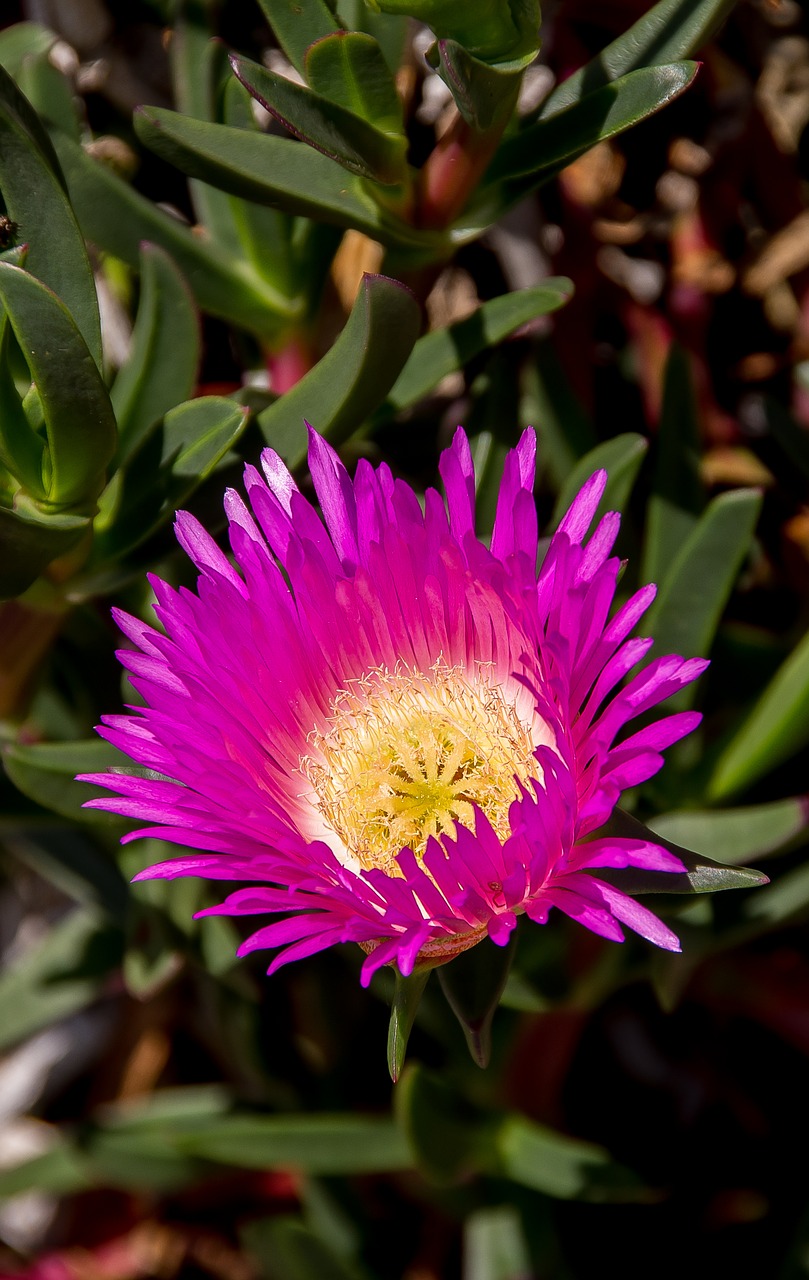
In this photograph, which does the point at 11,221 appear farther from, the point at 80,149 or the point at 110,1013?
the point at 110,1013

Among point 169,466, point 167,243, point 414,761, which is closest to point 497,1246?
point 414,761

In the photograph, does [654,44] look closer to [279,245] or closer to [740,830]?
[279,245]

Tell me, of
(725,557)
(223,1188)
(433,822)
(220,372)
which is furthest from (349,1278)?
(220,372)

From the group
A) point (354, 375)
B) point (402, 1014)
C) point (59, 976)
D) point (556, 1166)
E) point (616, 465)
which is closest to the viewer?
point (402, 1014)

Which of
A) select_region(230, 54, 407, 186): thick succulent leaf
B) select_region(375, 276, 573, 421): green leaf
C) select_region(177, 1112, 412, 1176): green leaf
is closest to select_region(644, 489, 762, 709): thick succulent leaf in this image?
select_region(375, 276, 573, 421): green leaf

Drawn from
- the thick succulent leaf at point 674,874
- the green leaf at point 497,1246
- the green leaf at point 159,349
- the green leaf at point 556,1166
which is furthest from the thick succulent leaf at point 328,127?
the green leaf at point 497,1246
